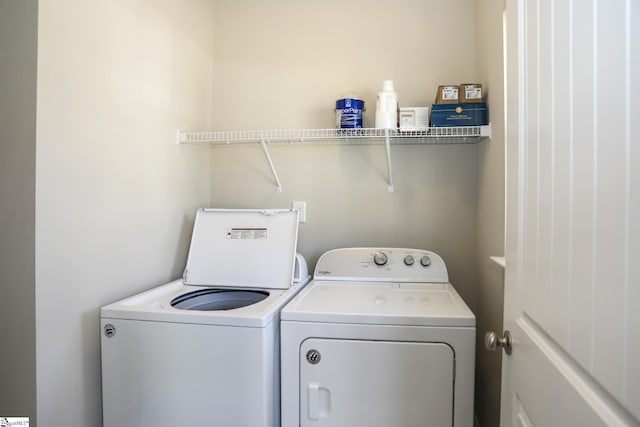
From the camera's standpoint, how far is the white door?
1.72 feet

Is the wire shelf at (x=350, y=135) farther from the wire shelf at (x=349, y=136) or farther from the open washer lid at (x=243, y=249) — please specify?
the open washer lid at (x=243, y=249)

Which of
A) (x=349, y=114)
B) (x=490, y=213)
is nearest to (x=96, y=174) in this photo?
(x=349, y=114)

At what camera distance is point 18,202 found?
130 cm

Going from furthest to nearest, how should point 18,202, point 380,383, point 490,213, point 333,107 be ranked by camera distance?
point 333,107, point 490,213, point 380,383, point 18,202

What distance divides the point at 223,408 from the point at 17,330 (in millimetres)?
774

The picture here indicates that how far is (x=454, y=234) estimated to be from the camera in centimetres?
219

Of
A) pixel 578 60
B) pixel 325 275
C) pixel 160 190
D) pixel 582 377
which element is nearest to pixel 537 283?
pixel 582 377

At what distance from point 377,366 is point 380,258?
2.38ft

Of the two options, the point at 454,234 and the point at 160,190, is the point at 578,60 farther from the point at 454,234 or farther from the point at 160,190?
the point at 160,190

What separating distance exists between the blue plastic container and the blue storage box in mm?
413

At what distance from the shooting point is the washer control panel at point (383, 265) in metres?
2.03

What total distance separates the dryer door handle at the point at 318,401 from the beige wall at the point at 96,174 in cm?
89

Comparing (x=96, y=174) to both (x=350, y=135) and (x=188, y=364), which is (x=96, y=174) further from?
(x=350, y=135)

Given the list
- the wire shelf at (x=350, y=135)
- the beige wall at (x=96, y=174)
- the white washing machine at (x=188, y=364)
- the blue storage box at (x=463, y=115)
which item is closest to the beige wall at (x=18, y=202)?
the beige wall at (x=96, y=174)
